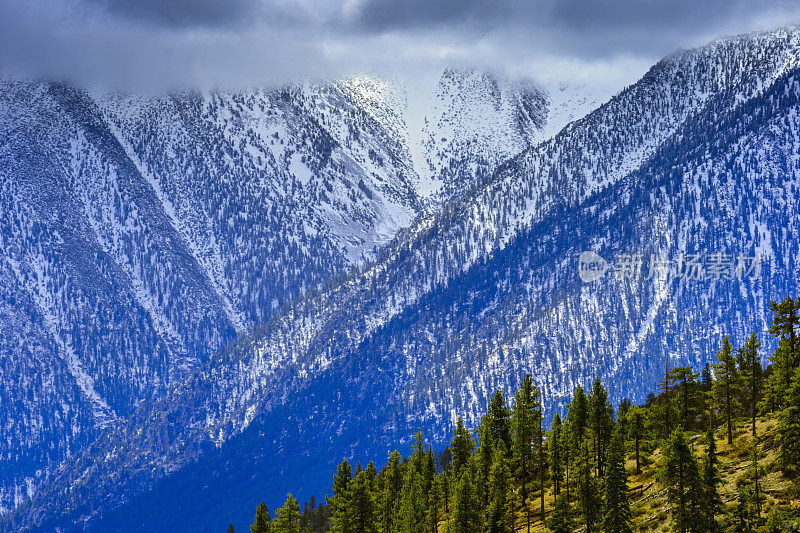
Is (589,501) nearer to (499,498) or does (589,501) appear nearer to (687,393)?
(499,498)

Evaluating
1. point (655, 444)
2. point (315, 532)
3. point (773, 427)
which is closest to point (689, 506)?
point (773, 427)

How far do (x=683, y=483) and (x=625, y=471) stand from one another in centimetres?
654

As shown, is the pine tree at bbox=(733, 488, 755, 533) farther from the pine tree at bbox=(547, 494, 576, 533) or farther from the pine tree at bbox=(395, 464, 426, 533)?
the pine tree at bbox=(395, 464, 426, 533)

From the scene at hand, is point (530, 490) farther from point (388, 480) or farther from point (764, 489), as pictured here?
point (764, 489)

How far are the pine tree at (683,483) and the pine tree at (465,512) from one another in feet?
69.0

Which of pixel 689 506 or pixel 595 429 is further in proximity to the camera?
pixel 595 429

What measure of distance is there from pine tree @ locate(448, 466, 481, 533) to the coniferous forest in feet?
0.42

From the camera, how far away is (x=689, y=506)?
7412 cm

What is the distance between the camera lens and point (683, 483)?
74500mm

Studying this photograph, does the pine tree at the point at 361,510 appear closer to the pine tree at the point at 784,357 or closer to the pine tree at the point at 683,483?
the pine tree at the point at 683,483

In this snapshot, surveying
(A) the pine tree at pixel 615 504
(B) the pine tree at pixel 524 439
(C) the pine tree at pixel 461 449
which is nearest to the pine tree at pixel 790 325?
(A) the pine tree at pixel 615 504

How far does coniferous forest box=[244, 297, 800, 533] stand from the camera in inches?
2958

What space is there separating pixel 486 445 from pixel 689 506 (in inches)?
1577

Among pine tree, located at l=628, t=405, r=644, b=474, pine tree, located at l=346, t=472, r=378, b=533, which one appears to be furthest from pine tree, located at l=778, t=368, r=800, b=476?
pine tree, located at l=346, t=472, r=378, b=533
